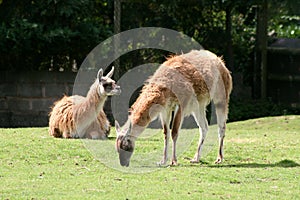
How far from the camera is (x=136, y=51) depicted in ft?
53.6

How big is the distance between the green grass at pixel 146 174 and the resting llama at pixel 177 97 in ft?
1.20

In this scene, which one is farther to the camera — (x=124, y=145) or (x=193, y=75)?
(x=193, y=75)

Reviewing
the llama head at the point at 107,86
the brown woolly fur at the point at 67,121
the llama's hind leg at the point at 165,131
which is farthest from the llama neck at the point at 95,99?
the llama's hind leg at the point at 165,131

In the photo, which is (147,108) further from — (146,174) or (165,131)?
(146,174)

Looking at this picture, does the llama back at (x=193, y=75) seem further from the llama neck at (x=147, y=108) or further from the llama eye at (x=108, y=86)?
the llama eye at (x=108, y=86)

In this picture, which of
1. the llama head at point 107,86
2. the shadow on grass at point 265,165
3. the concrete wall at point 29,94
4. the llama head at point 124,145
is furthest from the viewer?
the concrete wall at point 29,94

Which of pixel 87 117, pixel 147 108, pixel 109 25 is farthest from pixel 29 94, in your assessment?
pixel 147 108

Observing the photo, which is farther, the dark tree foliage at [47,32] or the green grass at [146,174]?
the dark tree foliage at [47,32]

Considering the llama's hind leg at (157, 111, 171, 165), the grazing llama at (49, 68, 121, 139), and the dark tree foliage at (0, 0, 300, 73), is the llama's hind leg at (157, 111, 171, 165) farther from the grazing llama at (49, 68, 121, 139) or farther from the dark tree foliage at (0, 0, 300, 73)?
the dark tree foliage at (0, 0, 300, 73)

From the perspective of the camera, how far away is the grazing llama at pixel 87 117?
10.6 metres

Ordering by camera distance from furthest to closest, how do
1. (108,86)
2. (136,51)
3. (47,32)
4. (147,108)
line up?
(136,51) < (47,32) < (108,86) < (147,108)

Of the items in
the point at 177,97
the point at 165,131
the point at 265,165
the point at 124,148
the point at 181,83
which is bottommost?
the point at 265,165

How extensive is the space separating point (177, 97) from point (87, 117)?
7.97ft

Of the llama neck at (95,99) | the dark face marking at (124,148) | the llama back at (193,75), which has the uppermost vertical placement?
Result: the llama back at (193,75)
